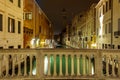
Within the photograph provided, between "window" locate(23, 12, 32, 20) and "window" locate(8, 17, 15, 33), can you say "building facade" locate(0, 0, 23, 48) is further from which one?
"window" locate(23, 12, 32, 20)

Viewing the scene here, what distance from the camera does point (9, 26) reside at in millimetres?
19297

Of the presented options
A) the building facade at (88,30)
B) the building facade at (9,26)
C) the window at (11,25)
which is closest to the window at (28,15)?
the building facade at (88,30)

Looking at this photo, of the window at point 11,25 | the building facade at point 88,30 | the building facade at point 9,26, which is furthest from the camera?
the building facade at point 88,30

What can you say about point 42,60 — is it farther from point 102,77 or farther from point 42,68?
point 102,77

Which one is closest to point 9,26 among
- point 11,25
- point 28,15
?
point 11,25

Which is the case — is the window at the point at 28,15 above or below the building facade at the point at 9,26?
above

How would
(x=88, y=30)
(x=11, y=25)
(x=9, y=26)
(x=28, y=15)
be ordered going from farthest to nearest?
(x=88, y=30) → (x=28, y=15) → (x=11, y=25) → (x=9, y=26)

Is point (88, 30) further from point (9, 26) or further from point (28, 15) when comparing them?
point (9, 26)

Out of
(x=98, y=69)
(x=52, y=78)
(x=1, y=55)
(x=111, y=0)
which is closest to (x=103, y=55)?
(x=98, y=69)

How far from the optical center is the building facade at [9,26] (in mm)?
16691

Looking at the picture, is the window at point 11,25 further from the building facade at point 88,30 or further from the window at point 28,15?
the building facade at point 88,30

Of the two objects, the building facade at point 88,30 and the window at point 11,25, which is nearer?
the window at point 11,25

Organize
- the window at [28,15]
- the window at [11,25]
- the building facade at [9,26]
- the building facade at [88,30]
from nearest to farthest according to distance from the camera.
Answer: the building facade at [9,26] → the window at [11,25] → the window at [28,15] → the building facade at [88,30]

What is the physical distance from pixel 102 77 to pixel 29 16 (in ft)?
99.3
